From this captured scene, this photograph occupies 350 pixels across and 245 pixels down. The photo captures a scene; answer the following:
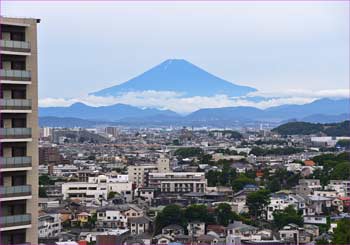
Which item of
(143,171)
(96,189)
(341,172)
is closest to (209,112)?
(143,171)

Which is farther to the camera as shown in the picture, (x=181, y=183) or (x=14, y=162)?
(x=181, y=183)

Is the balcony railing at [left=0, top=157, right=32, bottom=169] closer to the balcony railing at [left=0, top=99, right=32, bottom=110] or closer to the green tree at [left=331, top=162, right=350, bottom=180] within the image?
the balcony railing at [left=0, top=99, right=32, bottom=110]

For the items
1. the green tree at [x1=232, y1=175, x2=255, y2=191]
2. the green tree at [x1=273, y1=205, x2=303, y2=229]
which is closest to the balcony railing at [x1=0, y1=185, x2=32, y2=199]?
the green tree at [x1=273, y1=205, x2=303, y2=229]

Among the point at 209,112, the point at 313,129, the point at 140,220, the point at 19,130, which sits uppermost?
the point at 209,112

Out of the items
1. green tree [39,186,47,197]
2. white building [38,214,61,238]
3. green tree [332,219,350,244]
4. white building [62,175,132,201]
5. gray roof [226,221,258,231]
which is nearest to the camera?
green tree [332,219,350,244]

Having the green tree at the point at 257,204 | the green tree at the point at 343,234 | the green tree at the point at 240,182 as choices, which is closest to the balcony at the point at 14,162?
the green tree at the point at 343,234

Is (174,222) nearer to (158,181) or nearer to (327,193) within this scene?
(327,193)

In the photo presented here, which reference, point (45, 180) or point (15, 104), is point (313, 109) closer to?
point (45, 180)

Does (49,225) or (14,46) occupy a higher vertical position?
(14,46)
